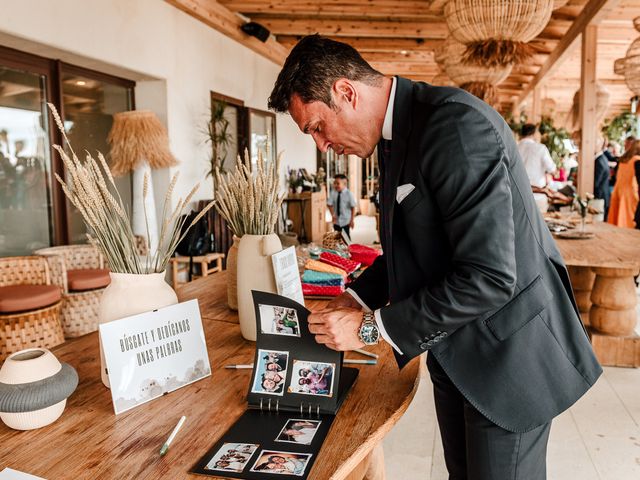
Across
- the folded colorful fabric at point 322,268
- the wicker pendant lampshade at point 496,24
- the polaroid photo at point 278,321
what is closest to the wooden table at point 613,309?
the wicker pendant lampshade at point 496,24

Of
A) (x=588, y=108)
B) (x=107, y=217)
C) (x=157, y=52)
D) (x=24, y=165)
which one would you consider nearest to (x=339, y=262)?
(x=107, y=217)

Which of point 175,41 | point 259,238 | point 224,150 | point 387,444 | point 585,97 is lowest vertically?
point 387,444

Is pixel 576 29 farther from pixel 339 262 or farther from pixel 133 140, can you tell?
pixel 339 262

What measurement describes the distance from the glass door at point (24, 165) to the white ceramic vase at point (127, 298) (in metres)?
3.63

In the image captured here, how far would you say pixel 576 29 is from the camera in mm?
6930

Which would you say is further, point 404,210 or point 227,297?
point 227,297

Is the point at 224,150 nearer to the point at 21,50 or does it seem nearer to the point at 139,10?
the point at 139,10

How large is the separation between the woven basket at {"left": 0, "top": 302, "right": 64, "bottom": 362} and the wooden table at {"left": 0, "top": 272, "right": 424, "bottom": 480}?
2589 mm

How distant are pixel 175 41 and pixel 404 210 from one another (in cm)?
555

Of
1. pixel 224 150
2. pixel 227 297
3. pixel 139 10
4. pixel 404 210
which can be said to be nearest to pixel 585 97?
pixel 224 150

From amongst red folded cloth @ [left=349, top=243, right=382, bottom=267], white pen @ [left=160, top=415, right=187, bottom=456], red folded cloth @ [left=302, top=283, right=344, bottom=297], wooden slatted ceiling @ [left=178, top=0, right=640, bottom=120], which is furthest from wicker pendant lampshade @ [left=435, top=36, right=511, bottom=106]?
white pen @ [left=160, top=415, right=187, bottom=456]

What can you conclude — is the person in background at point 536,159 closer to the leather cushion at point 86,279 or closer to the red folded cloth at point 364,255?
the red folded cloth at point 364,255

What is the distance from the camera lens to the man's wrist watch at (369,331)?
1.24 metres

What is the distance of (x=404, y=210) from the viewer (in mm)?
1218
